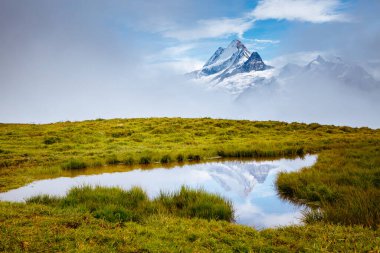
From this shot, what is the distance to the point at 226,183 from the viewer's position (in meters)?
18.0

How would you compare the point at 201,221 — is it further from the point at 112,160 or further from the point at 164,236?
the point at 112,160

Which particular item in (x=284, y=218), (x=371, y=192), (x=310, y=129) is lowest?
(x=284, y=218)

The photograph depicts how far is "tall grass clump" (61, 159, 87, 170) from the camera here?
75.5 ft

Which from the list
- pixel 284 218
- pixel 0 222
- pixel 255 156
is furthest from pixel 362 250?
pixel 255 156

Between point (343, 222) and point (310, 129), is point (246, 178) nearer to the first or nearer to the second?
point (343, 222)

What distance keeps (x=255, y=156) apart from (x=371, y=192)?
15594mm

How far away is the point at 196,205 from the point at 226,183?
5.97 m

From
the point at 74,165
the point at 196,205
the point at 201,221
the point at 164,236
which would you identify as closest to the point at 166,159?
the point at 74,165

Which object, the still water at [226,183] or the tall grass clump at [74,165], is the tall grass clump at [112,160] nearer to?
the tall grass clump at [74,165]

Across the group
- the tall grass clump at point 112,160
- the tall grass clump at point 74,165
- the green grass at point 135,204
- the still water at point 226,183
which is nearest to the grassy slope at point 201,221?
the tall grass clump at point 112,160

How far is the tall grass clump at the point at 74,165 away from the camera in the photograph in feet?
75.5

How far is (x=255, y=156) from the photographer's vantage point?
91.1 ft

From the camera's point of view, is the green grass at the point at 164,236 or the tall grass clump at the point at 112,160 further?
the tall grass clump at the point at 112,160

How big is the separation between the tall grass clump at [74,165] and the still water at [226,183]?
9.91 feet
